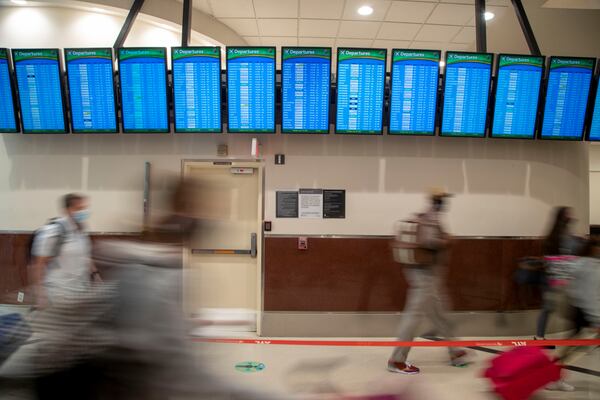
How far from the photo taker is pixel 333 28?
6258 mm

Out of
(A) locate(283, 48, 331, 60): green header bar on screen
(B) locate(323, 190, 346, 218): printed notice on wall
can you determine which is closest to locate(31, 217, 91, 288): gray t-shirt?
(B) locate(323, 190, 346, 218): printed notice on wall

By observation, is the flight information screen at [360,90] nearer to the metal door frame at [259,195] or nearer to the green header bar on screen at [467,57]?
the green header bar on screen at [467,57]

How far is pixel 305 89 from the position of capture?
13.0 feet

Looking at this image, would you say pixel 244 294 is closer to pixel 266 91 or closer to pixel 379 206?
pixel 379 206

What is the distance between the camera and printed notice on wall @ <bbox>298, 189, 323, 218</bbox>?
14.3 feet

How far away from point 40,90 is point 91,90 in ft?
1.98

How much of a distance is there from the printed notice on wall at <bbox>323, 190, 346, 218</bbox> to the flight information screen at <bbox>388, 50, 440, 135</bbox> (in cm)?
98

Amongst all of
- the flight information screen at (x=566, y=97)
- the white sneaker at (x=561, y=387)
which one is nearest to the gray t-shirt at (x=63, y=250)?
the white sneaker at (x=561, y=387)

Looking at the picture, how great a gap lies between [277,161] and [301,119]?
0.64 m

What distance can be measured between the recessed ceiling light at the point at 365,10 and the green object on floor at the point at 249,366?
5271mm

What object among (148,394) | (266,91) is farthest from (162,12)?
(148,394)

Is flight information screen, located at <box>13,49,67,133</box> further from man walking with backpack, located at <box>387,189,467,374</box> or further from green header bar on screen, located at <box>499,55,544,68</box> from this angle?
green header bar on screen, located at <box>499,55,544,68</box>

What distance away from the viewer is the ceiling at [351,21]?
5.51 metres

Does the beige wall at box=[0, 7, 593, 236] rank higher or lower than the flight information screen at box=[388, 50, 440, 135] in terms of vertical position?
lower
